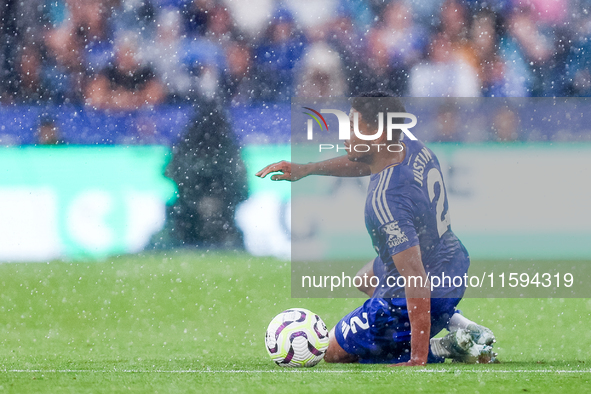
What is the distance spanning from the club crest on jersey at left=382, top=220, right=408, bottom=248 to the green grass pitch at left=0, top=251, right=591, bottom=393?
0.60 m

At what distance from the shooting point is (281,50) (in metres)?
9.57

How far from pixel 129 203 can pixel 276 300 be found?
7.37 ft

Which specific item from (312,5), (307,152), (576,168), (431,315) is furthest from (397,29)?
(431,315)

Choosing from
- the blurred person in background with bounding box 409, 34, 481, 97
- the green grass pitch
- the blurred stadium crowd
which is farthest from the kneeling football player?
the blurred stadium crowd

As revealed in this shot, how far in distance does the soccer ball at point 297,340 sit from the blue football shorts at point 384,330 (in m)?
0.23

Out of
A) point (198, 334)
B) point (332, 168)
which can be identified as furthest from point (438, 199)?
point (198, 334)

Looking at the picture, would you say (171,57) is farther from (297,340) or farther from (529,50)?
(297,340)

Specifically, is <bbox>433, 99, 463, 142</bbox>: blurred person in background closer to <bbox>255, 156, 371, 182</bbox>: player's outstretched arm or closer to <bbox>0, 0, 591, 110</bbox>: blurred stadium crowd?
<bbox>0, 0, 591, 110</bbox>: blurred stadium crowd

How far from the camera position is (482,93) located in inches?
351

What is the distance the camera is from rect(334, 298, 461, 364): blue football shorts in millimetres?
3643

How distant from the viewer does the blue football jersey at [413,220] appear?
3.52 metres

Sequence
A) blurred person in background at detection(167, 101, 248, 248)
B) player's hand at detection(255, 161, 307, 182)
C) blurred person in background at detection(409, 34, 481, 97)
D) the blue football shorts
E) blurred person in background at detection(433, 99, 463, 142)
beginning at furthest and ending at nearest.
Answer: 1. blurred person in background at detection(409, 34, 481, 97)
2. blurred person in background at detection(167, 101, 248, 248)
3. blurred person in background at detection(433, 99, 463, 142)
4. player's hand at detection(255, 161, 307, 182)
5. the blue football shorts

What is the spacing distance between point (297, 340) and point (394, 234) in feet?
2.24

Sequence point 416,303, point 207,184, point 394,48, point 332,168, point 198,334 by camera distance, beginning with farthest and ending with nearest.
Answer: point 394,48
point 207,184
point 198,334
point 332,168
point 416,303
